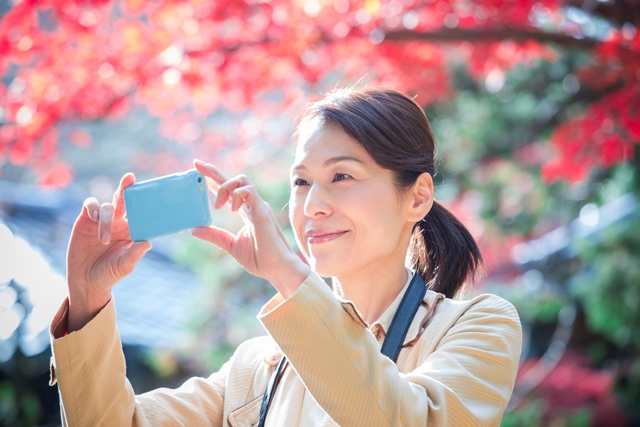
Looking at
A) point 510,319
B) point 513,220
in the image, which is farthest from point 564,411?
point 510,319

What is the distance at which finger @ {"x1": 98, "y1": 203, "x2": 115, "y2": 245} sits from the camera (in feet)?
6.13

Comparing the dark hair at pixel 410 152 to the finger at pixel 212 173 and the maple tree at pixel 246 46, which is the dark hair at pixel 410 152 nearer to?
the finger at pixel 212 173

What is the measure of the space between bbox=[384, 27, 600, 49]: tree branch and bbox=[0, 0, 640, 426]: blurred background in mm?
10

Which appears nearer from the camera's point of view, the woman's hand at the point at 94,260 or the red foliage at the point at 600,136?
the woman's hand at the point at 94,260

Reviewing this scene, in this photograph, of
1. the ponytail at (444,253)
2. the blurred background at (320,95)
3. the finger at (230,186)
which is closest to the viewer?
the finger at (230,186)

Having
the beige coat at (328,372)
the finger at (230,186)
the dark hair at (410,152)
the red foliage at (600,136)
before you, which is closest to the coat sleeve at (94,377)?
the beige coat at (328,372)

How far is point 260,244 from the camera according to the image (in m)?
1.69

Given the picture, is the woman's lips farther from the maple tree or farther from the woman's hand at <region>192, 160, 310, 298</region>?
the maple tree

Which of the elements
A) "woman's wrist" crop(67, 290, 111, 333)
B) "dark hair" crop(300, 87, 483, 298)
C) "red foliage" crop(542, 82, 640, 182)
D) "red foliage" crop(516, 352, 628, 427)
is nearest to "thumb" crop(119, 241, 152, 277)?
"woman's wrist" crop(67, 290, 111, 333)

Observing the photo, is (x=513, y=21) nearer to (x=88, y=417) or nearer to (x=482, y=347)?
(x=482, y=347)

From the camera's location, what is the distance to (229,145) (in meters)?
6.76

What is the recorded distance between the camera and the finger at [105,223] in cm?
187

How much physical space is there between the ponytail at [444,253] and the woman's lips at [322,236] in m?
0.50

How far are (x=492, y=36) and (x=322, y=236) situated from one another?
2.94m
